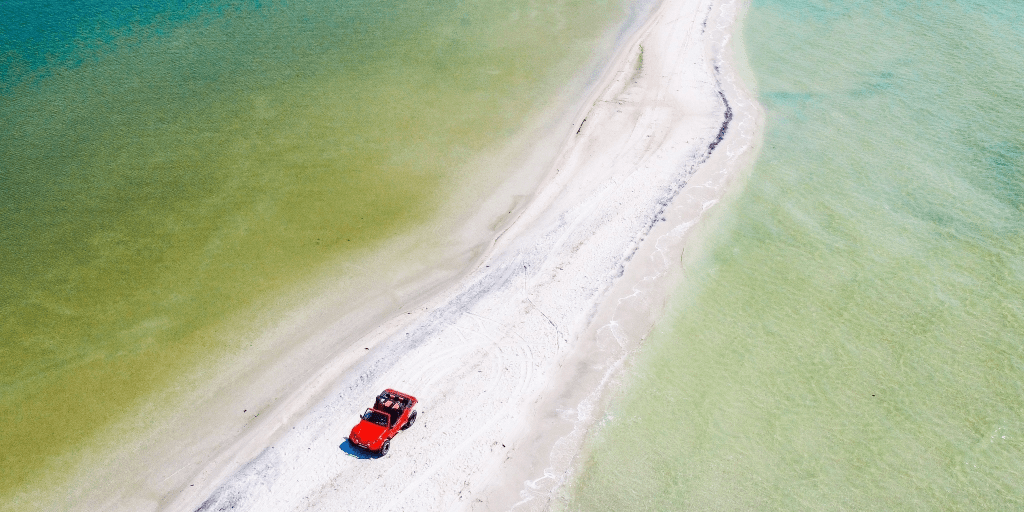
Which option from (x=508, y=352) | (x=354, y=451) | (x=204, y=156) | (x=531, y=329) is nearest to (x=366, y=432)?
(x=354, y=451)

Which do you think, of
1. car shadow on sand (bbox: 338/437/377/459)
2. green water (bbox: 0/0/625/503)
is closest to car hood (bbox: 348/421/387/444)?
car shadow on sand (bbox: 338/437/377/459)

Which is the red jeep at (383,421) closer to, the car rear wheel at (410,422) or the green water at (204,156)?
the car rear wheel at (410,422)

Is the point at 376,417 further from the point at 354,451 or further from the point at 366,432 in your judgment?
the point at 354,451

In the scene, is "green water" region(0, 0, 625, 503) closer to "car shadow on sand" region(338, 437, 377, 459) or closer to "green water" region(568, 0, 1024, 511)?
"car shadow on sand" region(338, 437, 377, 459)

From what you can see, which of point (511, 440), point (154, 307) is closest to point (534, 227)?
point (511, 440)

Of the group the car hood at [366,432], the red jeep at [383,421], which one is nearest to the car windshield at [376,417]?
the red jeep at [383,421]
